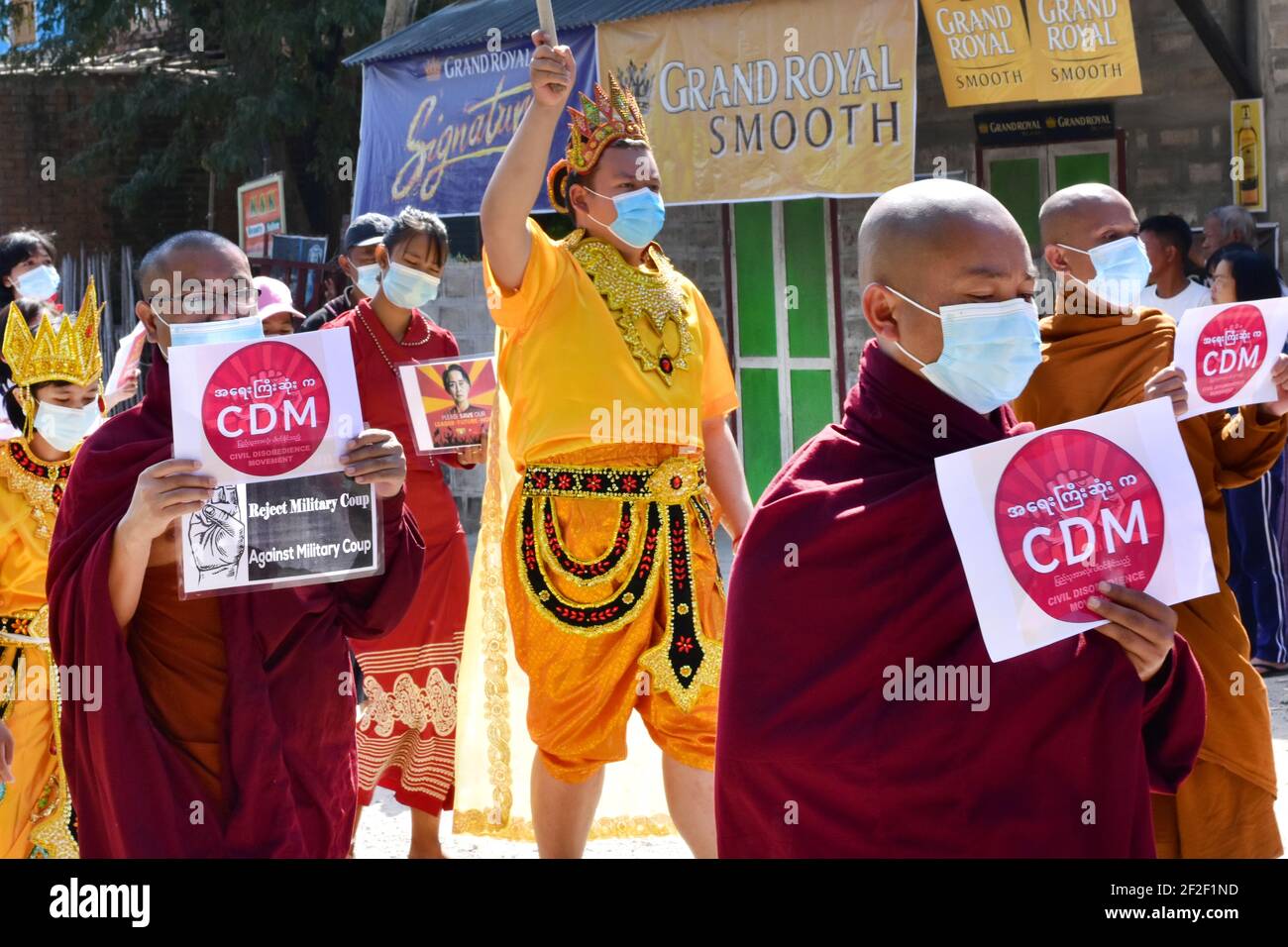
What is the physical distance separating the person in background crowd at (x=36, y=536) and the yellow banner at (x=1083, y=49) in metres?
5.49

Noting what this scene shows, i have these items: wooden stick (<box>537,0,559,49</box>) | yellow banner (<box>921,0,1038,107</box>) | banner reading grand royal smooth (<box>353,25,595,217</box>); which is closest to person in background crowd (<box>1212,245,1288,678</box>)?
yellow banner (<box>921,0,1038,107</box>)

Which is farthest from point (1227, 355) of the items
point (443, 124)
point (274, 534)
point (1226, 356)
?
point (443, 124)

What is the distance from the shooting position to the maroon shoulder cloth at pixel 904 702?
2490mm

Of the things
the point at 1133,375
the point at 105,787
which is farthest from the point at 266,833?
the point at 1133,375

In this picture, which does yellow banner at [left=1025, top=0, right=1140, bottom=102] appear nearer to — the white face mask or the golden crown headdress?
the golden crown headdress

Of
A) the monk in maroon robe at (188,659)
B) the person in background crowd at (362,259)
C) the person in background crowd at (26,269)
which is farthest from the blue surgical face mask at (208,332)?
the person in background crowd at (26,269)

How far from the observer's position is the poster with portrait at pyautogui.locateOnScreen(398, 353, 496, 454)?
5.37 meters

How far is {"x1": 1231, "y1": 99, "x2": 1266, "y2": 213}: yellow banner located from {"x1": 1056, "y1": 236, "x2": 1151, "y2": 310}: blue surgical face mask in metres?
5.32

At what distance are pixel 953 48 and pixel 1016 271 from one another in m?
6.54

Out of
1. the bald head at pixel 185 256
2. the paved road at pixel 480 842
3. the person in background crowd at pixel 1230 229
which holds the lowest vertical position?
the paved road at pixel 480 842

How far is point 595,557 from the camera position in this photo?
4582 mm

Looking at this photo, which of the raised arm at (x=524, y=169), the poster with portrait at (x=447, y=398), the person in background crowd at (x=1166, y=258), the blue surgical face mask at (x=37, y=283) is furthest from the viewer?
the person in background crowd at (x=1166, y=258)

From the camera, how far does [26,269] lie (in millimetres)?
7535

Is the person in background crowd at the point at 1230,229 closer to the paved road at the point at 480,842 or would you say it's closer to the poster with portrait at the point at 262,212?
the paved road at the point at 480,842
